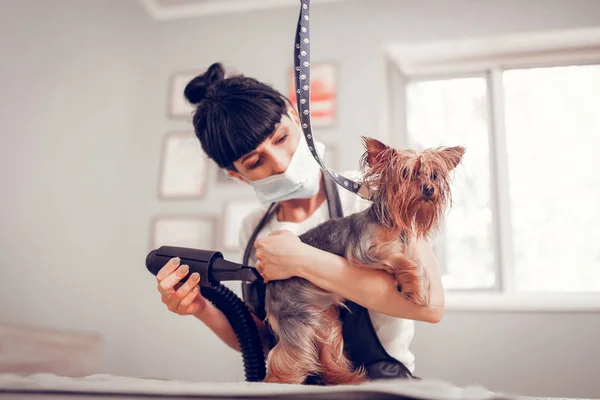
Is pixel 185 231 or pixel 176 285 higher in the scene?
pixel 185 231

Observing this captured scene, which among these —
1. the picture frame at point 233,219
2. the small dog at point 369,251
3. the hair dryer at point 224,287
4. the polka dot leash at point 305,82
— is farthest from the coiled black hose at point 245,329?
the picture frame at point 233,219

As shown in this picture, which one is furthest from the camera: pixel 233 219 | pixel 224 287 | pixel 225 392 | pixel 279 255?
pixel 233 219

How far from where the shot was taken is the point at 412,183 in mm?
1037

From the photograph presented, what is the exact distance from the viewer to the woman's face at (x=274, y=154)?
135cm

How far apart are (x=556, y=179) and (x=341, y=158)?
1207mm

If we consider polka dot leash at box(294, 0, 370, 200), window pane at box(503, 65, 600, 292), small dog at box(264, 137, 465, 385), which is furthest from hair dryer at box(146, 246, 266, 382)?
window pane at box(503, 65, 600, 292)

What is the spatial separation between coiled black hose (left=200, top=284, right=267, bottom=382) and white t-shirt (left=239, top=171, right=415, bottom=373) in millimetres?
223

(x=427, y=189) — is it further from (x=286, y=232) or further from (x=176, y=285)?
(x=176, y=285)

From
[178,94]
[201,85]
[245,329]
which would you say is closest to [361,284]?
[245,329]

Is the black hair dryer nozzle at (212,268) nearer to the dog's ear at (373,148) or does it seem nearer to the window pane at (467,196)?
the dog's ear at (373,148)

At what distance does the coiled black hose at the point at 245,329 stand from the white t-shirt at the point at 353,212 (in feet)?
0.73

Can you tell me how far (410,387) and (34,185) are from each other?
6.06 ft

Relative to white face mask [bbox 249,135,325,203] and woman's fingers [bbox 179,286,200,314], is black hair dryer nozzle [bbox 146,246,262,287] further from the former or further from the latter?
white face mask [bbox 249,135,325,203]

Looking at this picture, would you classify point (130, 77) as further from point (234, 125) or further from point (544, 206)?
point (544, 206)
